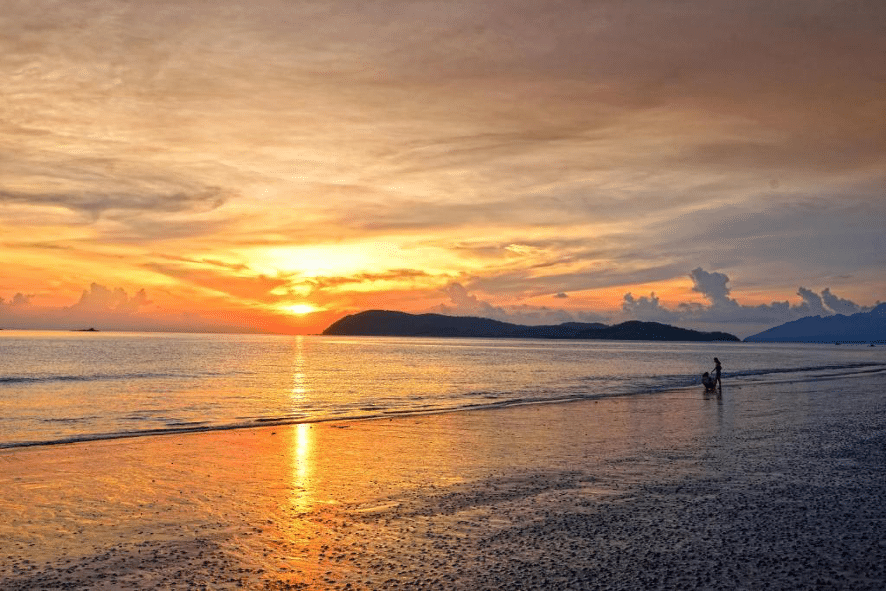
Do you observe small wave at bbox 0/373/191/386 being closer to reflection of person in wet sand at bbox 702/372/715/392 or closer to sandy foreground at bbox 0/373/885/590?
sandy foreground at bbox 0/373/885/590

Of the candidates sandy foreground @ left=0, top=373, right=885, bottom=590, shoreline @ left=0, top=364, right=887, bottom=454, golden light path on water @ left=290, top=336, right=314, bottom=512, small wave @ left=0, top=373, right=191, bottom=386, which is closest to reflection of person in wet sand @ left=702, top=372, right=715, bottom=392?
shoreline @ left=0, top=364, right=887, bottom=454

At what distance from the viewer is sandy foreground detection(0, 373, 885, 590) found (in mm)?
10883

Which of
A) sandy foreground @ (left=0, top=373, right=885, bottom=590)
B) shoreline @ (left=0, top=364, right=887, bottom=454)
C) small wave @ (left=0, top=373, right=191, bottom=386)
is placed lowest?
shoreline @ (left=0, top=364, right=887, bottom=454)

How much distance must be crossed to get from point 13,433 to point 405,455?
64.6 ft

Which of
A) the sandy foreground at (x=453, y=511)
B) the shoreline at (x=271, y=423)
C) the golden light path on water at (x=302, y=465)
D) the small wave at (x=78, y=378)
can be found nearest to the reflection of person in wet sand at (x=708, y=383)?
the shoreline at (x=271, y=423)

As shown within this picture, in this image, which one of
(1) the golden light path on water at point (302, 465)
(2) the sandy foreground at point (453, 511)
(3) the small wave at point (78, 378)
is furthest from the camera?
(3) the small wave at point (78, 378)

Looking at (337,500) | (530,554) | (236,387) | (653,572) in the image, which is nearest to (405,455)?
(337,500)

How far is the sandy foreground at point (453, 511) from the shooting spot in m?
10.9

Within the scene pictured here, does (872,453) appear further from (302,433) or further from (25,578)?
(25,578)

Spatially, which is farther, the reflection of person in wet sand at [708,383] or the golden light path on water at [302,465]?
the reflection of person in wet sand at [708,383]

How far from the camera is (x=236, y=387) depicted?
62.2m

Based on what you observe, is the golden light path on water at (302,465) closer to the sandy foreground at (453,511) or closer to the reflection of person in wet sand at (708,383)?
the sandy foreground at (453,511)

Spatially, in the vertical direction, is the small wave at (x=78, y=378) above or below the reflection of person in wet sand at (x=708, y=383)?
below

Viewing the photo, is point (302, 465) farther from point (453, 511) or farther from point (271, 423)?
point (271, 423)
